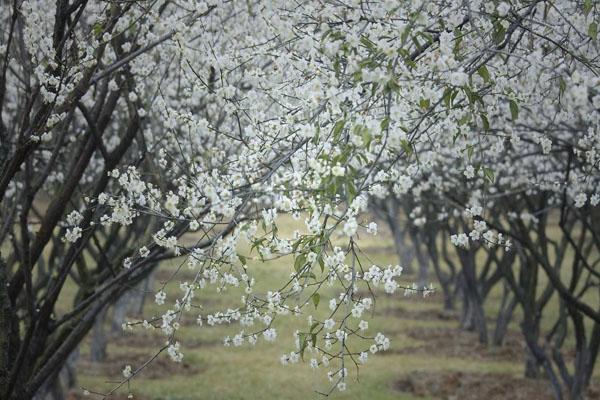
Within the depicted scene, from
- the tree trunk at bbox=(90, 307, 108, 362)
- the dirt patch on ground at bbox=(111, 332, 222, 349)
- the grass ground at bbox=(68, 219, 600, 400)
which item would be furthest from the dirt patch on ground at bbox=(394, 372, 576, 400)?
the tree trunk at bbox=(90, 307, 108, 362)

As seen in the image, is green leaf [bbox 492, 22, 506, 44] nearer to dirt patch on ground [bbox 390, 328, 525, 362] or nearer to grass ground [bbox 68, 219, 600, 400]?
grass ground [bbox 68, 219, 600, 400]

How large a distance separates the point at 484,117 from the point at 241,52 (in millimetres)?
2878

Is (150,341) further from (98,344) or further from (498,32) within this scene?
(498,32)

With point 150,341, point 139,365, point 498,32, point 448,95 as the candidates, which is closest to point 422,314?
point 150,341

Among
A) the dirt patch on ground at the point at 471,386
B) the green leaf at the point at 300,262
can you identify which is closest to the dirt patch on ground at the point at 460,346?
the dirt patch on ground at the point at 471,386

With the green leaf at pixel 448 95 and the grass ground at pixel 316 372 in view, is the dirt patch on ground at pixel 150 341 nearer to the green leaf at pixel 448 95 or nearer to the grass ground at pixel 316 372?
the grass ground at pixel 316 372

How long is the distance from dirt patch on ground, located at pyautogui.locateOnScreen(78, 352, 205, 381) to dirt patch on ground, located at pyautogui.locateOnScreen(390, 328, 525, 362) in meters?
5.83

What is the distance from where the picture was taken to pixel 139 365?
1852 centimetres

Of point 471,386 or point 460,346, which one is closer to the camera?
point 471,386

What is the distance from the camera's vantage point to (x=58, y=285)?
694 cm

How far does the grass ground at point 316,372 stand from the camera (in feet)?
53.2

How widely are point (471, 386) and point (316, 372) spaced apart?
12.9 feet

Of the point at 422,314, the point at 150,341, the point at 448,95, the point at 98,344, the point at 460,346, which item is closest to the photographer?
the point at 448,95

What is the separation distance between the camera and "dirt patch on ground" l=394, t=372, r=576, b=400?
1570 centimetres
